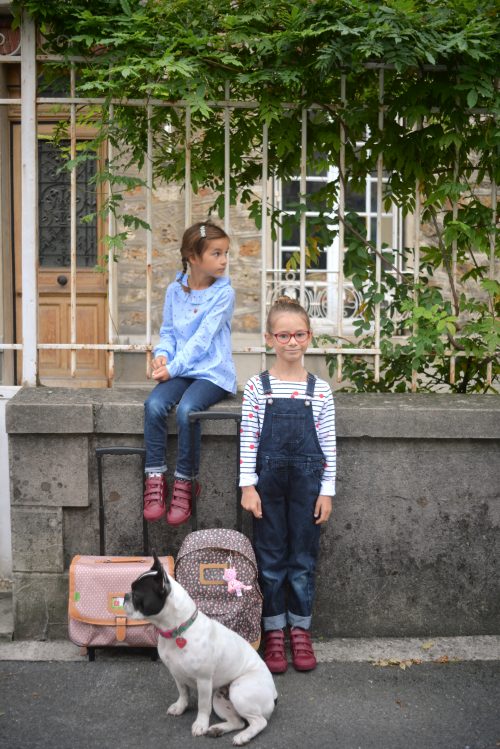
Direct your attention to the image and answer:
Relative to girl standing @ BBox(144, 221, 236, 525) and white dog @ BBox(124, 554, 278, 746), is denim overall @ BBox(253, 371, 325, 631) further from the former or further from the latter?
white dog @ BBox(124, 554, 278, 746)

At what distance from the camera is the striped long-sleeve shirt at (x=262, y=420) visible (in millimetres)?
3955

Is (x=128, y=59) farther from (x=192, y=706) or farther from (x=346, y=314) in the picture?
(x=346, y=314)

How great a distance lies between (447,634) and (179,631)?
1.56 m

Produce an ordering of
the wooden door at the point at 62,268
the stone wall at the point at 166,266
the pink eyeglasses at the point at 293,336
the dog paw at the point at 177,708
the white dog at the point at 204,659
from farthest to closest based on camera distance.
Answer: the stone wall at the point at 166,266
the wooden door at the point at 62,268
the pink eyeglasses at the point at 293,336
the dog paw at the point at 177,708
the white dog at the point at 204,659

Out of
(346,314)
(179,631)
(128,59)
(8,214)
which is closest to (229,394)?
(179,631)

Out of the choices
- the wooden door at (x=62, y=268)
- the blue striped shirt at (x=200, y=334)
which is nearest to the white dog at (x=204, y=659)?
the blue striped shirt at (x=200, y=334)

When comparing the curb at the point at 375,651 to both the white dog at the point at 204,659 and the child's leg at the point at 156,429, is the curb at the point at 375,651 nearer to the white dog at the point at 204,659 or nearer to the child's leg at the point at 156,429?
the white dog at the point at 204,659

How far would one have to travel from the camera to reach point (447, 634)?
4371mm

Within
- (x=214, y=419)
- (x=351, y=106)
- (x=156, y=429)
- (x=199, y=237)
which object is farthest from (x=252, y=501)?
(x=351, y=106)

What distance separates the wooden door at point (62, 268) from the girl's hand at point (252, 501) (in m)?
4.46

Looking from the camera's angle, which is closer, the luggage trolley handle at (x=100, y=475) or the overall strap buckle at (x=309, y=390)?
the overall strap buckle at (x=309, y=390)

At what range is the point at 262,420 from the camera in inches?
156

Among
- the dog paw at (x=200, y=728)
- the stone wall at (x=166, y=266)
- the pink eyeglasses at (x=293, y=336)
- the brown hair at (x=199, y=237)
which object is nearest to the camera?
the dog paw at (x=200, y=728)

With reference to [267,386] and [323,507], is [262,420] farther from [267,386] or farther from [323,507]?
[323,507]
